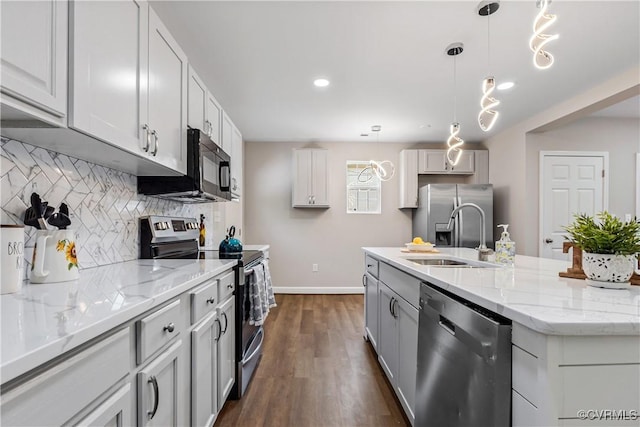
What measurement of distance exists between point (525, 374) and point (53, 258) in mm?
1571

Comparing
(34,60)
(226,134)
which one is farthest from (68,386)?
(226,134)

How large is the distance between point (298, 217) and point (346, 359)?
286 centimetres

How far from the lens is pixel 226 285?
1.80m

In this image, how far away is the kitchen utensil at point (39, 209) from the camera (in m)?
1.22

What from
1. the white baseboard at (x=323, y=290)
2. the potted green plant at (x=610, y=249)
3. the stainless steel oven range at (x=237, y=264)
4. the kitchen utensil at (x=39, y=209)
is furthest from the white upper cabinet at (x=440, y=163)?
the kitchen utensil at (x=39, y=209)

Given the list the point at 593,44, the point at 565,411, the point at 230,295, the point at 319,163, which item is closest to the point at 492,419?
the point at 565,411

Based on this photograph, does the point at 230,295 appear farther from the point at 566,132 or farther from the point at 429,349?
the point at 566,132

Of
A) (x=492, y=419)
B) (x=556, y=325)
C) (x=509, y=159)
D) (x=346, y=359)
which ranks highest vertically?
(x=509, y=159)

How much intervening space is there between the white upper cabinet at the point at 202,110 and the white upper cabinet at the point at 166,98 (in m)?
0.11

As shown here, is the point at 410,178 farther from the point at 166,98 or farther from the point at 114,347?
the point at 114,347

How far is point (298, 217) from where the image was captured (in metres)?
5.14

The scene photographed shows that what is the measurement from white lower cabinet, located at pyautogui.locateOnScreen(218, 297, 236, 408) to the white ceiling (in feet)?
5.96

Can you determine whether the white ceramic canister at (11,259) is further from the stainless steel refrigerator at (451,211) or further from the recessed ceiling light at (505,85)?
the stainless steel refrigerator at (451,211)

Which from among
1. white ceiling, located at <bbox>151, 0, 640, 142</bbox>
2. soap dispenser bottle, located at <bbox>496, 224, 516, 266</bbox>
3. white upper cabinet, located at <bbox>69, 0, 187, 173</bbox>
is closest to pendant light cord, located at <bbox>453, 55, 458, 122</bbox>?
white ceiling, located at <bbox>151, 0, 640, 142</bbox>
